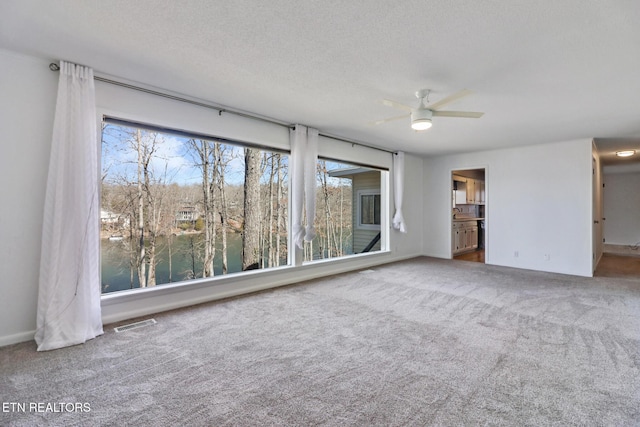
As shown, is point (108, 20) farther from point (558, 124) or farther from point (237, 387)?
point (558, 124)

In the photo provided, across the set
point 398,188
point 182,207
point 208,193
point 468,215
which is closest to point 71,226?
point 182,207

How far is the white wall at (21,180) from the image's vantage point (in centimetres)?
248

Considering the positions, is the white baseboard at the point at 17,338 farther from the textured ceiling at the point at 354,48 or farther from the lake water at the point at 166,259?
the textured ceiling at the point at 354,48

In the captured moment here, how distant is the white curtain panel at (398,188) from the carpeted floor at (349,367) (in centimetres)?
293

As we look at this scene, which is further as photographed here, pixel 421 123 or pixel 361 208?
pixel 361 208

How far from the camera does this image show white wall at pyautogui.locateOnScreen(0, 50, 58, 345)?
248 cm

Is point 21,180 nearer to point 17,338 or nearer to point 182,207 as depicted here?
point 17,338

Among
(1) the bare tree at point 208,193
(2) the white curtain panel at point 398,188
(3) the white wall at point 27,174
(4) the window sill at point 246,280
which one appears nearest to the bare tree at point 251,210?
(1) the bare tree at point 208,193

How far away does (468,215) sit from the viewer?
895 centimetres

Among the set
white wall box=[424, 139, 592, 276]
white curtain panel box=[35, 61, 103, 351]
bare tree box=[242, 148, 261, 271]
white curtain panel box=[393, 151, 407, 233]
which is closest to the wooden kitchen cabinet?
white wall box=[424, 139, 592, 276]

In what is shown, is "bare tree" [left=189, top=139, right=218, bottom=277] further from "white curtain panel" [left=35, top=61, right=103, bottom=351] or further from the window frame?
the window frame

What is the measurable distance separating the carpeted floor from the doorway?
393 centimetres

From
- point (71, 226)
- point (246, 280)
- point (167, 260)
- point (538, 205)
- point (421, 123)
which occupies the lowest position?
point (246, 280)

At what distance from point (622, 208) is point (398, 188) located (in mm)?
7287
